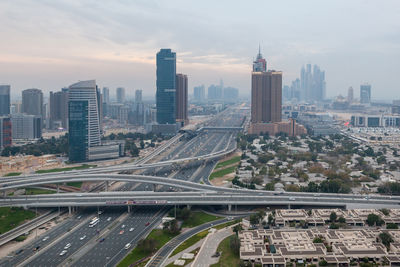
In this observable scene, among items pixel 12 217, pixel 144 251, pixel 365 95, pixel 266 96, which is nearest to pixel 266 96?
pixel 266 96

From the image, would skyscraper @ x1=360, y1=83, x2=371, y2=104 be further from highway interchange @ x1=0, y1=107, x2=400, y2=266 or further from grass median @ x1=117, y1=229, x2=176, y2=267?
grass median @ x1=117, y1=229, x2=176, y2=267

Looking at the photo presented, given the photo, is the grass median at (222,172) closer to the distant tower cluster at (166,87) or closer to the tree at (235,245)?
the tree at (235,245)

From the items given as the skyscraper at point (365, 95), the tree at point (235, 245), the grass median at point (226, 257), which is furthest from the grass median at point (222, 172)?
the skyscraper at point (365, 95)

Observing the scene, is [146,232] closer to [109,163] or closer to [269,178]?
[269,178]

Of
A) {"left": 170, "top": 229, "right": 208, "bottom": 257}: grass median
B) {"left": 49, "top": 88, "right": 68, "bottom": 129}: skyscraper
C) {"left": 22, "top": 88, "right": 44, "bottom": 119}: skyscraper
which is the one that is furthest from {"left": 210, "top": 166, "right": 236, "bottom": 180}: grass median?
{"left": 22, "top": 88, "right": 44, "bottom": 119}: skyscraper

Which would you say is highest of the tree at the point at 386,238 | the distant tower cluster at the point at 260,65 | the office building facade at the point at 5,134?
the distant tower cluster at the point at 260,65

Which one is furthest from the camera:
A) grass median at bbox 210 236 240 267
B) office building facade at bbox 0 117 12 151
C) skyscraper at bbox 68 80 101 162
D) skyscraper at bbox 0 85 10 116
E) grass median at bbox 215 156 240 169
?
skyscraper at bbox 0 85 10 116

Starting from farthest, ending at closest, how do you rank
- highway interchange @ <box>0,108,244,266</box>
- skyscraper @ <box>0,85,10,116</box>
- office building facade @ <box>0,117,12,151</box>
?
skyscraper @ <box>0,85,10,116</box> → office building facade @ <box>0,117,12,151</box> → highway interchange @ <box>0,108,244,266</box>

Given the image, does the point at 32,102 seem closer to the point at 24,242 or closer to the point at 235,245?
the point at 24,242
